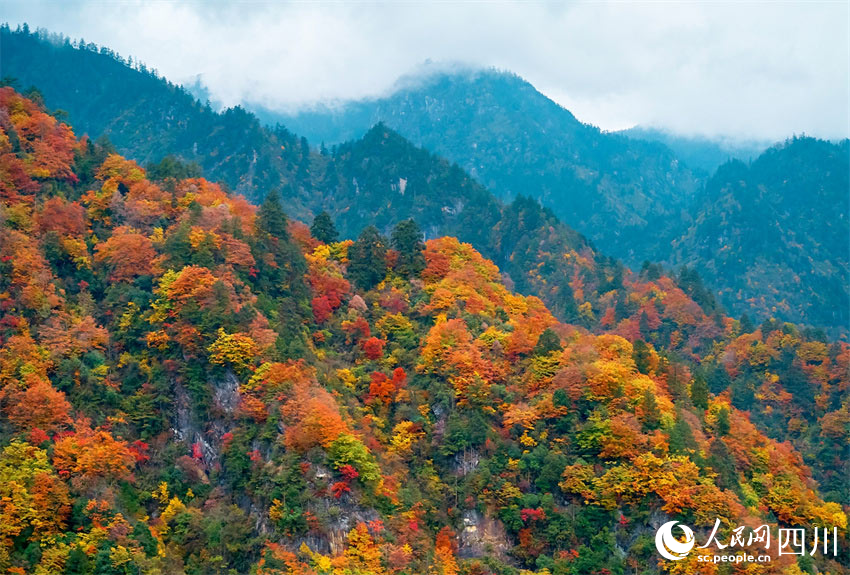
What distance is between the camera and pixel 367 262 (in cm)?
7819

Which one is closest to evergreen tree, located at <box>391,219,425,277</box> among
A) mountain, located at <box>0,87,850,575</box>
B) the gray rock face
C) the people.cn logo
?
mountain, located at <box>0,87,850,575</box>

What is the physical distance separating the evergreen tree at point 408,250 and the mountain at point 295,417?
165 cm

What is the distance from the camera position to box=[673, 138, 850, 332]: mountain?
152 m

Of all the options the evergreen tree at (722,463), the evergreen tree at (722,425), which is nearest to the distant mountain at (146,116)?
the evergreen tree at (722,425)

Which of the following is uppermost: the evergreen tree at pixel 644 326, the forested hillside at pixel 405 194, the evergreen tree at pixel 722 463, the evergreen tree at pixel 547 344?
the forested hillside at pixel 405 194

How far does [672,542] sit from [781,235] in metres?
123

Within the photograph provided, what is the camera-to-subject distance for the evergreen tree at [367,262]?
77.3m

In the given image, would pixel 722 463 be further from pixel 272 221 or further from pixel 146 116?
pixel 146 116

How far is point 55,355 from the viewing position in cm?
5619

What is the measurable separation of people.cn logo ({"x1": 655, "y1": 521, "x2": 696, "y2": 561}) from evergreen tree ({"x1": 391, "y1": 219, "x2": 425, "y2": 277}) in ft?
102

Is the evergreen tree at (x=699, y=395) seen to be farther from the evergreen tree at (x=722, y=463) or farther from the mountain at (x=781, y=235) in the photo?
the mountain at (x=781, y=235)
